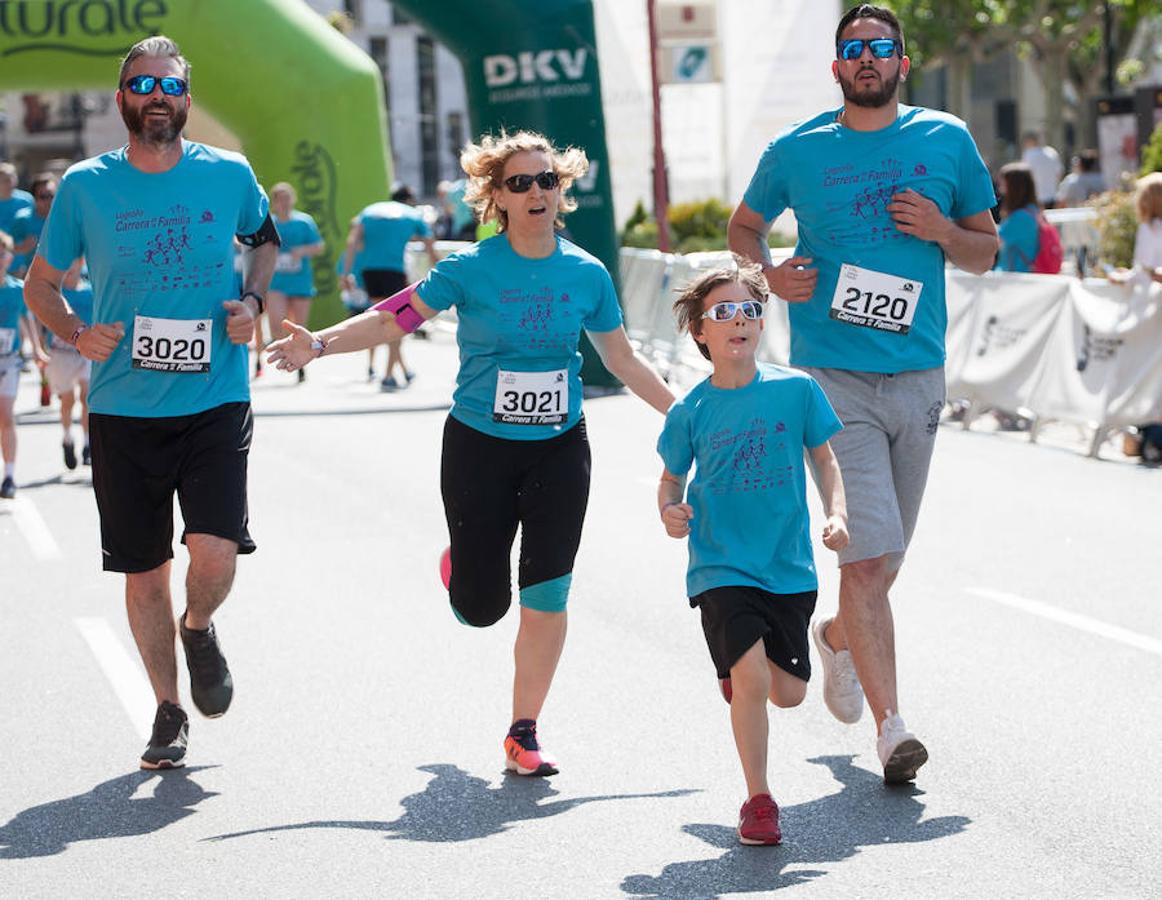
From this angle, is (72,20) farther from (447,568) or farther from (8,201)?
(447,568)

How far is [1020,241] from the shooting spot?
1609 cm

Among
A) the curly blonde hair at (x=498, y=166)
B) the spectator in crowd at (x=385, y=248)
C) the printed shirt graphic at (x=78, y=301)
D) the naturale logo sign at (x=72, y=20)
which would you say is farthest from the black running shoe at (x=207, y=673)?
the naturale logo sign at (x=72, y=20)

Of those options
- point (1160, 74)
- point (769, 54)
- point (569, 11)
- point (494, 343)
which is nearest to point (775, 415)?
point (494, 343)

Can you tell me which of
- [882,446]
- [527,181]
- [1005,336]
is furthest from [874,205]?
[1005,336]

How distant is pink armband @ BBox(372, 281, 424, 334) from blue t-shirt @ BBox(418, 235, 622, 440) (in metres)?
0.05

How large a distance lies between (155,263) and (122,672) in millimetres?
2232

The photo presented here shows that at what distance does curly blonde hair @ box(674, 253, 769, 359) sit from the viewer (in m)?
5.60

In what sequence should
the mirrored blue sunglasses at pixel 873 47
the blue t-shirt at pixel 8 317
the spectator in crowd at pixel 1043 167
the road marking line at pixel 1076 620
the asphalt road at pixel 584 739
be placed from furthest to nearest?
the spectator in crowd at pixel 1043 167
the blue t-shirt at pixel 8 317
the road marking line at pixel 1076 620
the mirrored blue sunglasses at pixel 873 47
the asphalt road at pixel 584 739

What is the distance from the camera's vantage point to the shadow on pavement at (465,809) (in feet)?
18.6

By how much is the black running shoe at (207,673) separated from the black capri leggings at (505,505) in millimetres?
747

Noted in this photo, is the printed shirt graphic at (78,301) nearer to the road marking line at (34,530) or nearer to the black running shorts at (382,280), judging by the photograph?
the road marking line at (34,530)

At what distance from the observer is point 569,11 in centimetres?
1916

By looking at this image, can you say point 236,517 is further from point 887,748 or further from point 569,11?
point 569,11

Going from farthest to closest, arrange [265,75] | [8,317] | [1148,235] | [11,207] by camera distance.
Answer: [265,75] → [11,207] → [1148,235] → [8,317]
